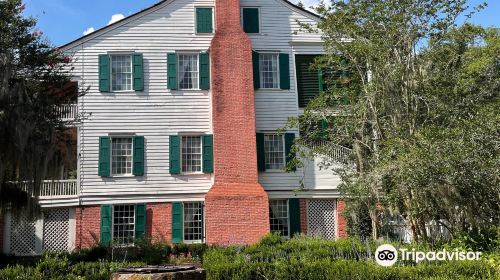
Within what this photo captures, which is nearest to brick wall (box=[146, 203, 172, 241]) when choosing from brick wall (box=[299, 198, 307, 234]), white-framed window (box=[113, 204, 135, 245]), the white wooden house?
the white wooden house

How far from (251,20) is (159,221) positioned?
8.39 m

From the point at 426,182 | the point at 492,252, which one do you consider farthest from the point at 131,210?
the point at 492,252

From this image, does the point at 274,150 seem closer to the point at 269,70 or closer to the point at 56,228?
the point at 269,70


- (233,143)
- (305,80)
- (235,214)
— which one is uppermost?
(305,80)

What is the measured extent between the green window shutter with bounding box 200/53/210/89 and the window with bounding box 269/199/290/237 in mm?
4988

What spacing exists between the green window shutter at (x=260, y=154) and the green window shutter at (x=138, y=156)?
4232 mm

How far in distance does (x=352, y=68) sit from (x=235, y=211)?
→ 20.8ft

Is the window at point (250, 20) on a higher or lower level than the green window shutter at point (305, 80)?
higher

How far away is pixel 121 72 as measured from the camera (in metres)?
19.4

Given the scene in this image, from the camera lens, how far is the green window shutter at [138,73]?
19141mm

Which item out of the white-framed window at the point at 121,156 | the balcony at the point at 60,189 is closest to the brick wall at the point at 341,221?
the white-framed window at the point at 121,156

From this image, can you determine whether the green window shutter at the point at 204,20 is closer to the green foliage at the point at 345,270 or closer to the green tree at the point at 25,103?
the green tree at the point at 25,103

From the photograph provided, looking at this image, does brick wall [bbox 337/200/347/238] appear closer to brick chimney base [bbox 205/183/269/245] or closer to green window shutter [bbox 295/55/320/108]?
brick chimney base [bbox 205/183/269/245]

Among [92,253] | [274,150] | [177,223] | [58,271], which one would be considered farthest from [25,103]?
[274,150]
